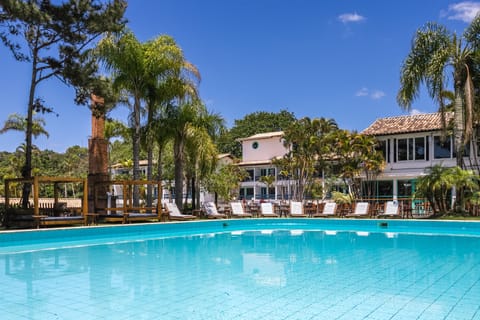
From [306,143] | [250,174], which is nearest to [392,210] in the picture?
[306,143]

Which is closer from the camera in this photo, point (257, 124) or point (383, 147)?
point (383, 147)

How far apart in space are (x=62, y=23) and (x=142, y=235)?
25.5ft

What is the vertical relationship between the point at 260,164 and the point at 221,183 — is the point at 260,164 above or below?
above

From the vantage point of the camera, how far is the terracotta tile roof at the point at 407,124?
2570cm

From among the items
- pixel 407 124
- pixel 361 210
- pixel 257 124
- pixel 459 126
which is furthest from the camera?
pixel 257 124

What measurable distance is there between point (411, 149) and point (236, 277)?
21.4 m

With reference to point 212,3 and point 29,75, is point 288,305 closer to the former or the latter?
point 29,75

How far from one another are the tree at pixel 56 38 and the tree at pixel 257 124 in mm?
38082

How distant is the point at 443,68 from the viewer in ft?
63.6

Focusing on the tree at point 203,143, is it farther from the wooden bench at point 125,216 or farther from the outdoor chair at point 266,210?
the wooden bench at point 125,216

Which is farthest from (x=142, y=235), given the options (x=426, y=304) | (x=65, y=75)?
(x=426, y=304)

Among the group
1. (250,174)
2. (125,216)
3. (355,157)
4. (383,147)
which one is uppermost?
(383,147)

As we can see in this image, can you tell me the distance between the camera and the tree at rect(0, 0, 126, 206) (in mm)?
15852

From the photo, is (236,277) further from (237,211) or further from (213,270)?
(237,211)
